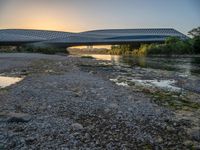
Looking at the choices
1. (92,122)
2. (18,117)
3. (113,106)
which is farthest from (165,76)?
(18,117)

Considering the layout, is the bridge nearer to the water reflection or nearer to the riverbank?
the water reflection

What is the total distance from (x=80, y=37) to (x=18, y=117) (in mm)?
136724

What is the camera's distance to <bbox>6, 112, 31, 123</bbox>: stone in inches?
410

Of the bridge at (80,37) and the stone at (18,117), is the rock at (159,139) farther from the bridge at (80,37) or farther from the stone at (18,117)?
the bridge at (80,37)

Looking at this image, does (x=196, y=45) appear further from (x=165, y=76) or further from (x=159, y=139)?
(x=159, y=139)

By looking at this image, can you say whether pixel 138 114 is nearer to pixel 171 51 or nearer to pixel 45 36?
pixel 171 51

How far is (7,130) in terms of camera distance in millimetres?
9391

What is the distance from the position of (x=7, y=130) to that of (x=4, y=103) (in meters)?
3.89

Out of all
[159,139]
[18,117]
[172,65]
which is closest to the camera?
[159,139]

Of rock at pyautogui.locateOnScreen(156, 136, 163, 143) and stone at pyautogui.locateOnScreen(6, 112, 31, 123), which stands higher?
stone at pyautogui.locateOnScreen(6, 112, 31, 123)

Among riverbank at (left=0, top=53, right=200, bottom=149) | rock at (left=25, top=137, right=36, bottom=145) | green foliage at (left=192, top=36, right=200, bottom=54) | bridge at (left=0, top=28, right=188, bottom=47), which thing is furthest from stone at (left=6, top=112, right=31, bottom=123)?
bridge at (left=0, top=28, right=188, bottom=47)

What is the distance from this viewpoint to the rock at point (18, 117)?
410 inches

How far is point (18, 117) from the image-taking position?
10.5 metres

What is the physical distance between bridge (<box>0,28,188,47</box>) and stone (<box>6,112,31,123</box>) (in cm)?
12583
